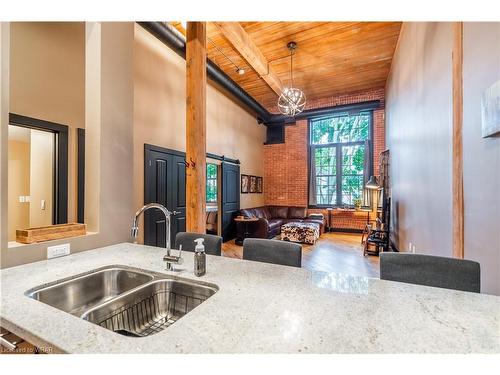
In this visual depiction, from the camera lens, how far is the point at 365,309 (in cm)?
94

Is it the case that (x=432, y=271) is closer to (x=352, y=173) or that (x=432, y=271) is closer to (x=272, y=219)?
(x=272, y=219)

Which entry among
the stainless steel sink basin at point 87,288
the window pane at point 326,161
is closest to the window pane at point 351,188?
the window pane at point 326,161

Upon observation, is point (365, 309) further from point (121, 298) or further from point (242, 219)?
point (242, 219)

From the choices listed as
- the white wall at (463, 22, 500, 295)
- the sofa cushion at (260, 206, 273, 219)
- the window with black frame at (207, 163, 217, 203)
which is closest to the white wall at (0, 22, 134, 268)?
the white wall at (463, 22, 500, 295)

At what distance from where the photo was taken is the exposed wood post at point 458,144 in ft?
6.21

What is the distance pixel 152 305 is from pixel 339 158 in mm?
7281

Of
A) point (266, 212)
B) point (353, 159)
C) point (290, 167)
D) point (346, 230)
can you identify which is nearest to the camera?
point (346, 230)

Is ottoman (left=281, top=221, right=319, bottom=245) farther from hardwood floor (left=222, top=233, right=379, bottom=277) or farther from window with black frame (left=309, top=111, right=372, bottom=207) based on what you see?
window with black frame (left=309, top=111, right=372, bottom=207)

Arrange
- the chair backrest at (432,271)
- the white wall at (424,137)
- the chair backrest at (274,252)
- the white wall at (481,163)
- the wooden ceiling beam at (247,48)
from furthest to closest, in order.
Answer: the wooden ceiling beam at (247,48), the white wall at (424,137), the chair backrest at (274,252), the white wall at (481,163), the chair backrest at (432,271)

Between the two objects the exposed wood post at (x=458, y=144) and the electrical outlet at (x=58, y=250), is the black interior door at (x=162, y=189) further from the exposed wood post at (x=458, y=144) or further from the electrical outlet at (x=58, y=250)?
the exposed wood post at (x=458, y=144)

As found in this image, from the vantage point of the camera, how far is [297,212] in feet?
24.7


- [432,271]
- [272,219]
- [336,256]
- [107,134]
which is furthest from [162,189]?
[272,219]

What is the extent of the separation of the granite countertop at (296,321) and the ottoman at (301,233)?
4.47 metres
